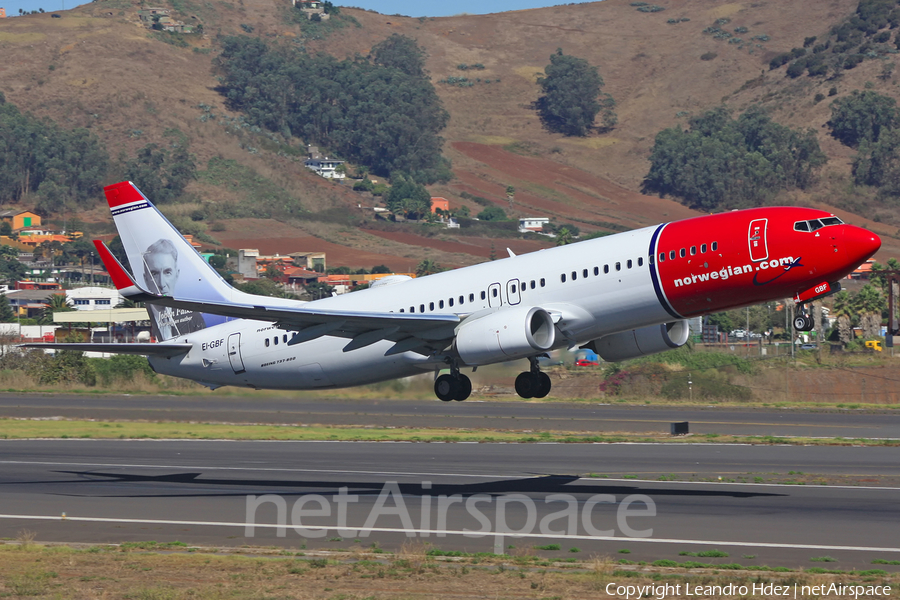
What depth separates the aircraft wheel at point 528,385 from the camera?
135 feet

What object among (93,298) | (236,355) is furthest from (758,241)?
(93,298)

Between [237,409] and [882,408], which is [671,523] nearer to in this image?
[237,409]

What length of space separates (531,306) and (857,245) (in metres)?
10.7

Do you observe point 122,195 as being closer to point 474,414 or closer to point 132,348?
point 132,348

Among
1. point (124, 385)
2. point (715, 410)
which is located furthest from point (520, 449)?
point (124, 385)

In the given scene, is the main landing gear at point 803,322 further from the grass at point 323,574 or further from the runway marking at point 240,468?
the runway marking at point 240,468

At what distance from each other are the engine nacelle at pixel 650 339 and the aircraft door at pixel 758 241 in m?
5.71

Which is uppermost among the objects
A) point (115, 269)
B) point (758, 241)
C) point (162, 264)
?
point (162, 264)

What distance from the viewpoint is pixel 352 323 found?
1519 inches

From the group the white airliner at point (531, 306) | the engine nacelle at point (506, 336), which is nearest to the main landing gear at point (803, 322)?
the white airliner at point (531, 306)

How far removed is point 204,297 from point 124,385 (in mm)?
42353

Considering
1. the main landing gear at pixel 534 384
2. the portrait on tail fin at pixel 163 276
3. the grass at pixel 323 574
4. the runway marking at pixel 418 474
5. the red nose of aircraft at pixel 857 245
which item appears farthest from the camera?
the portrait on tail fin at pixel 163 276

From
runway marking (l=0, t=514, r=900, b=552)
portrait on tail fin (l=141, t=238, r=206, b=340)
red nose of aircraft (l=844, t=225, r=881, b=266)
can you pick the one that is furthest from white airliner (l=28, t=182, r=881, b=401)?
runway marking (l=0, t=514, r=900, b=552)

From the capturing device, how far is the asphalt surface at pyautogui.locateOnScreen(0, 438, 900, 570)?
31.6 meters
